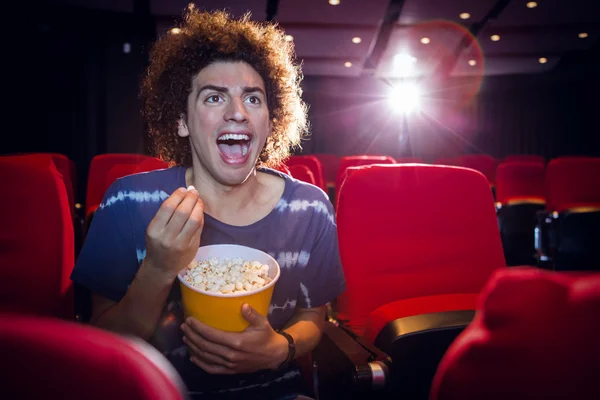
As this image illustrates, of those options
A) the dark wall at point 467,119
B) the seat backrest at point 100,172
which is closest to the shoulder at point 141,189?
the seat backrest at point 100,172

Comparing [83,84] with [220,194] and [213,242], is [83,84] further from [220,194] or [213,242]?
[213,242]

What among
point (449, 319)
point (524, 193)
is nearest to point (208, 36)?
point (449, 319)

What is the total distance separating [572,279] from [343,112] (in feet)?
44.8

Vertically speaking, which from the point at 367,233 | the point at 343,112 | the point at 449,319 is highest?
the point at 343,112

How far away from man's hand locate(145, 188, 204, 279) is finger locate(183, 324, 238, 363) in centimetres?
16

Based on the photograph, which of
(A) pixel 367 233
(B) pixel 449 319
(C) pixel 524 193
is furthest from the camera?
(C) pixel 524 193

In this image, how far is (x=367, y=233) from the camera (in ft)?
5.24

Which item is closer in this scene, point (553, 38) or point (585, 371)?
point (585, 371)

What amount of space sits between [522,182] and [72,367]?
5.35 metres

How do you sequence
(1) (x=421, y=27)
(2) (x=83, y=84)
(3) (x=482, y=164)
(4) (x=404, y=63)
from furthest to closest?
(4) (x=404, y=63) → (1) (x=421, y=27) → (3) (x=482, y=164) → (2) (x=83, y=84)

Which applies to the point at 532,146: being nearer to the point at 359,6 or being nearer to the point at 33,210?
the point at 359,6

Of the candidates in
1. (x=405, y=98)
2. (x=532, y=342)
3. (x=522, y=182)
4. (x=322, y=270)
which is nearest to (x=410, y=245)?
(x=322, y=270)

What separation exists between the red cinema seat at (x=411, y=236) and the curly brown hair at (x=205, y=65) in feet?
1.03

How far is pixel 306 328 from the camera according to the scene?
4.16 feet
